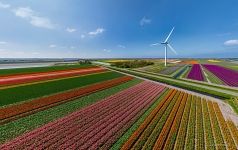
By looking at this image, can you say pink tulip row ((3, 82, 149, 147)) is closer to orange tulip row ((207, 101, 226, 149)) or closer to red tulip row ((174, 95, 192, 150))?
red tulip row ((174, 95, 192, 150))

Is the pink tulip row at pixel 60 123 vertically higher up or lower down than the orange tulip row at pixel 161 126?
higher up

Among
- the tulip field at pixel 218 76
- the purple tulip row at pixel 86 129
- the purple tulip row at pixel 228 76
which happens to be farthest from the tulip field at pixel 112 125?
the tulip field at pixel 218 76

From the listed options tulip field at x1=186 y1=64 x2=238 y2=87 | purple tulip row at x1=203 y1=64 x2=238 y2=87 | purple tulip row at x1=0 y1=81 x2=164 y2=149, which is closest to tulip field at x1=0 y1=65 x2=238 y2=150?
purple tulip row at x1=0 y1=81 x2=164 y2=149

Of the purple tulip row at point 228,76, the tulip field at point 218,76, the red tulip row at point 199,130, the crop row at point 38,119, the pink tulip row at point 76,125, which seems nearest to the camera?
the red tulip row at point 199,130

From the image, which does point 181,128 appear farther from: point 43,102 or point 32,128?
point 43,102

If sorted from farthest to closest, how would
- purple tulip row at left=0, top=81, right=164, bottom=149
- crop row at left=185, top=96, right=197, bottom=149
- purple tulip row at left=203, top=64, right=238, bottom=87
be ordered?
1. purple tulip row at left=203, top=64, right=238, bottom=87
2. crop row at left=185, top=96, right=197, bottom=149
3. purple tulip row at left=0, top=81, right=164, bottom=149

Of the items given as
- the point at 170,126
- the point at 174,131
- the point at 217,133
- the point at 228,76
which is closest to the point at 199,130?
the point at 217,133

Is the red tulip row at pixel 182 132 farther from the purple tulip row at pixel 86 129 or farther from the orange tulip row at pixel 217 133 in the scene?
the purple tulip row at pixel 86 129

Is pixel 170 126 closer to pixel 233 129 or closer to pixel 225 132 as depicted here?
pixel 225 132

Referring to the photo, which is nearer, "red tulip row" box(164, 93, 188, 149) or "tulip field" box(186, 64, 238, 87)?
"red tulip row" box(164, 93, 188, 149)

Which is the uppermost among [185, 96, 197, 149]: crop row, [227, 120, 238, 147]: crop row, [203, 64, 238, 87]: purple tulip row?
[185, 96, 197, 149]: crop row
